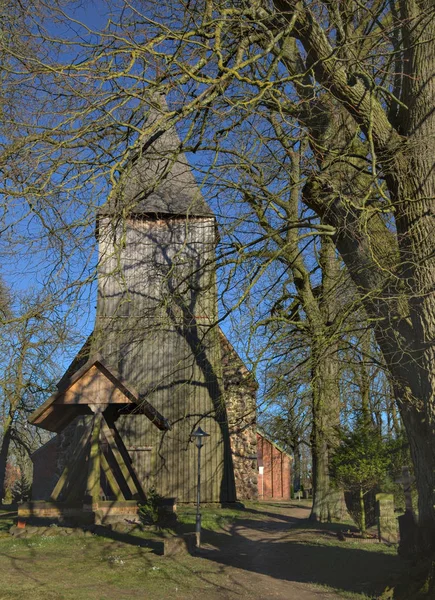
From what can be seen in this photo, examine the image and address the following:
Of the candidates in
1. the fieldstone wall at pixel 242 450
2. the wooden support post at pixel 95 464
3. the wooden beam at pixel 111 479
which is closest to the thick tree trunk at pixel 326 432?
the wooden beam at pixel 111 479

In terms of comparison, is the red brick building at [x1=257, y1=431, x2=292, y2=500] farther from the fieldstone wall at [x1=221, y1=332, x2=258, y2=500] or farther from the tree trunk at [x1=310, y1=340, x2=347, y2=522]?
the tree trunk at [x1=310, y1=340, x2=347, y2=522]

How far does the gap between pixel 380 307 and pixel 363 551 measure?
5.13 metres

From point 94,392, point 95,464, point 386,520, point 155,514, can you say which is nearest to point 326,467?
point 386,520

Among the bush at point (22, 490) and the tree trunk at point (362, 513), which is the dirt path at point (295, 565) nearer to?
the tree trunk at point (362, 513)

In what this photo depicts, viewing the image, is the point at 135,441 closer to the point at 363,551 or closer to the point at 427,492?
the point at 363,551

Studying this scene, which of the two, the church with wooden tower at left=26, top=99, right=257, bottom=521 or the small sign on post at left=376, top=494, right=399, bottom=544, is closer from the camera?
the church with wooden tower at left=26, top=99, right=257, bottom=521

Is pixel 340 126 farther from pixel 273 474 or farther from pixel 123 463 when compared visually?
pixel 273 474

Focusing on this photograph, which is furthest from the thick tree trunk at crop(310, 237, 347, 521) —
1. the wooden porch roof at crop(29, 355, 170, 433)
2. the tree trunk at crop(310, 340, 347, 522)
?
the wooden porch roof at crop(29, 355, 170, 433)

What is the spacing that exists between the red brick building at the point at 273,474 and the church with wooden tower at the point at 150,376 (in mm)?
17236

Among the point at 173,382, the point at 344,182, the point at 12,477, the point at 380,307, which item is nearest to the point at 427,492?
the point at 380,307

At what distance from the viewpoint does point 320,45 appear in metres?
8.43

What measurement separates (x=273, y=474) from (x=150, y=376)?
24595 mm

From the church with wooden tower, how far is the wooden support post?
1.0 inches

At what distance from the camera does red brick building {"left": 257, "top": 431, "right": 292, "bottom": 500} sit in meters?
42.2
